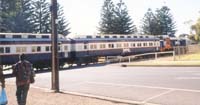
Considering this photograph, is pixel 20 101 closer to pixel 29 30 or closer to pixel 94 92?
pixel 94 92

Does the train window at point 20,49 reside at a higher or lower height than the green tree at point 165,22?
lower

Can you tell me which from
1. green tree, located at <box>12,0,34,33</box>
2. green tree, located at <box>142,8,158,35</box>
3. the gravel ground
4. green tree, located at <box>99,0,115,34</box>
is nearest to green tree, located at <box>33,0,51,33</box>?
green tree, located at <box>12,0,34,33</box>

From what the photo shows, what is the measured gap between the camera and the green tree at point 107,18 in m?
90.3

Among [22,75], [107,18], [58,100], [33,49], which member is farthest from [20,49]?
[107,18]

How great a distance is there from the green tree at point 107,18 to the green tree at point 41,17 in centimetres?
1855

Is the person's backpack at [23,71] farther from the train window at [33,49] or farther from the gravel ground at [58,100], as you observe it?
the train window at [33,49]

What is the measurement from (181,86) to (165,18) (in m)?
94.8

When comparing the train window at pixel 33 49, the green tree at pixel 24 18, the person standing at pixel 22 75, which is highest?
the green tree at pixel 24 18

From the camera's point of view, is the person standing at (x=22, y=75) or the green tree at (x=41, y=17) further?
the green tree at (x=41, y=17)

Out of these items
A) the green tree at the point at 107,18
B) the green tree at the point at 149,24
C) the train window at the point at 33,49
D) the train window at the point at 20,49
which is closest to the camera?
the train window at the point at 20,49

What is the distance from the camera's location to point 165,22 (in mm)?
107938

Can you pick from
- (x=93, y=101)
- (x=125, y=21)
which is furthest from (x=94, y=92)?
(x=125, y=21)

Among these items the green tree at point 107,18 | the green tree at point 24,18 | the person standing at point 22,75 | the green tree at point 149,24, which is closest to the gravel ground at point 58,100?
the person standing at point 22,75

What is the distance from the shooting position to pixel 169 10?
111125 millimetres
